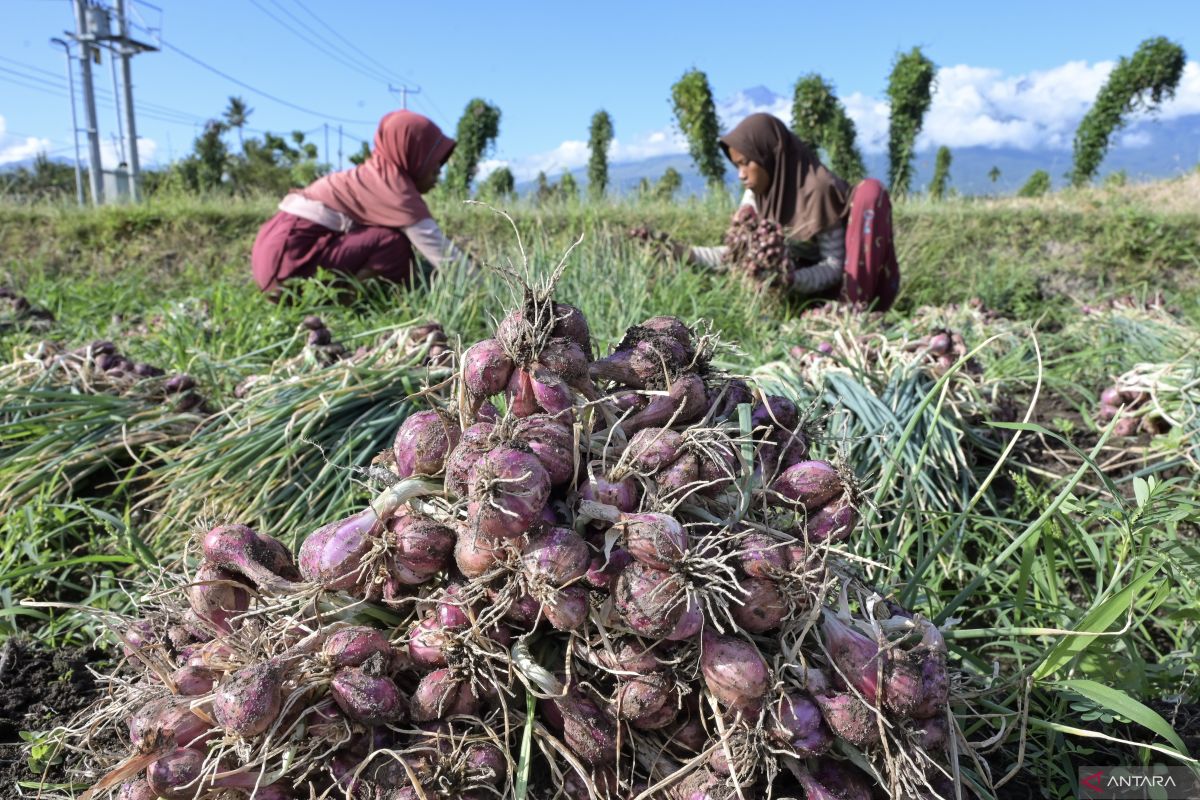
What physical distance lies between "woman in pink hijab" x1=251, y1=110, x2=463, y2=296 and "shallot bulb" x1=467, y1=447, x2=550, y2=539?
11.6ft

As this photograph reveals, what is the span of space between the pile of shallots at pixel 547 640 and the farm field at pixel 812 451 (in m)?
0.07

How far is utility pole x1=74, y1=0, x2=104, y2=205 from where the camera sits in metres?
18.5

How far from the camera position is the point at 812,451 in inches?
64.3

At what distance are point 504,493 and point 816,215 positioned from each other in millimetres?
4463

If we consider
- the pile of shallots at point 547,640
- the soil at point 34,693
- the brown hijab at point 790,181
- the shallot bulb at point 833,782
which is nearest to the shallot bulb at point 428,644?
the pile of shallots at point 547,640

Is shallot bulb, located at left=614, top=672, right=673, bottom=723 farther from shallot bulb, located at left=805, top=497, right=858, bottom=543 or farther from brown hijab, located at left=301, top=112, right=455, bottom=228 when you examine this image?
brown hijab, located at left=301, top=112, right=455, bottom=228

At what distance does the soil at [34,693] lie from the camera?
130 centimetres

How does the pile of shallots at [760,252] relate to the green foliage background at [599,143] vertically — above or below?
below

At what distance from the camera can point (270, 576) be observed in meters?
0.95

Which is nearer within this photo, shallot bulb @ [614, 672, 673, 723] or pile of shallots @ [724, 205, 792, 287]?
shallot bulb @ [614, 672, 673, 723]

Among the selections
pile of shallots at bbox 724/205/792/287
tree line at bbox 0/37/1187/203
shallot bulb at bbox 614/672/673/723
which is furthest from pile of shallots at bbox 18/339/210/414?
tree line at bbox 0/37/1187/203

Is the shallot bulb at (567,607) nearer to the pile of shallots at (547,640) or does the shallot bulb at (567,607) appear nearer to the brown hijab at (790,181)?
the pile of shallots at (547,640)

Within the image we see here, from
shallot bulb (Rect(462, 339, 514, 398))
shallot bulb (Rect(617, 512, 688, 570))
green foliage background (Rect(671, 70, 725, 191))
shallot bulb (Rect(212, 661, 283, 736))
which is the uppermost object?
green foliage background (Rect(671, 70, 725, 191))

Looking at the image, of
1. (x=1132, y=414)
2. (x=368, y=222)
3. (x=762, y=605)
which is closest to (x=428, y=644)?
(x=762, y=605)
